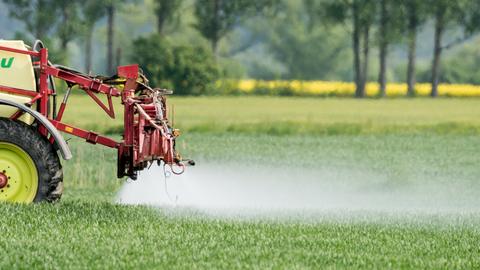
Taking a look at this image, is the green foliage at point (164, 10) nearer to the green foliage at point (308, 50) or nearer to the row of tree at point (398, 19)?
the row of tree at point (398, 19)

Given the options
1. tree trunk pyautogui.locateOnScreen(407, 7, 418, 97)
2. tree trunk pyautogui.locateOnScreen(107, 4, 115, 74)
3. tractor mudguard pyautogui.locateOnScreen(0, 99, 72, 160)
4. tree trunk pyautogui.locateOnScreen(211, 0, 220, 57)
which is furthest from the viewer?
tree trunk pyautogui.locateOnScreen(211, 0, 220, 57)

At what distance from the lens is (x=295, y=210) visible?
16.5 meters

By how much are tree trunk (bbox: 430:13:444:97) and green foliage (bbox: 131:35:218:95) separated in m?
15.7

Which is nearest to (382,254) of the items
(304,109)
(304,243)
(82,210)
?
(304,243)

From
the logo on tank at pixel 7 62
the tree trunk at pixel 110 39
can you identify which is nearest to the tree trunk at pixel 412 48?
the tree trunk at pixel 110 39

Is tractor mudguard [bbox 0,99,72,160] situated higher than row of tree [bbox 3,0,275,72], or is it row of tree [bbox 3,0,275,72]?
row of tree [bbox 3,0,275,72]

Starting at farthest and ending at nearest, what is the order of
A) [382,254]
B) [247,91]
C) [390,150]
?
[247,91]
[390,150]
[382,254]

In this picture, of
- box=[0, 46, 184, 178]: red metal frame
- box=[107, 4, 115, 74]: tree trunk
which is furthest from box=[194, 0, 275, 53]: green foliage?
box=[0, 46, 184, 178]: red metal frame

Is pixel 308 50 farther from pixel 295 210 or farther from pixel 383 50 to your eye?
pixel 295 210

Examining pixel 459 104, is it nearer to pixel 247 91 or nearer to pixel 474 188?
pixel 247 91

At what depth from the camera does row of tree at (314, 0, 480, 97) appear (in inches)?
2913

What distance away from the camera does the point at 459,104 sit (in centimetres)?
6088

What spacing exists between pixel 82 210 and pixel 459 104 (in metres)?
49.0

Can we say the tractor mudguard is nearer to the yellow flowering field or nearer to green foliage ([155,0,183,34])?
the yellow flowering field
